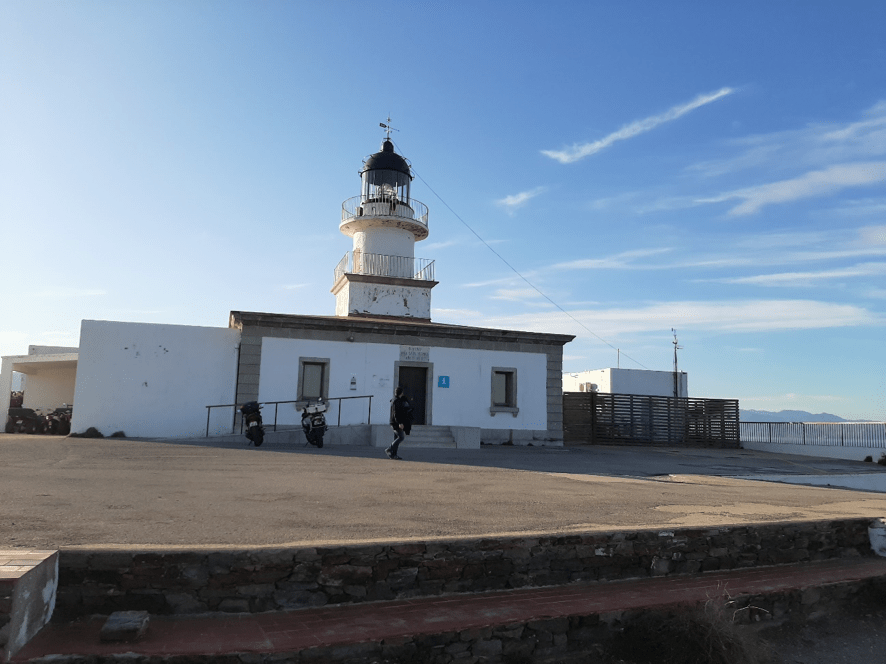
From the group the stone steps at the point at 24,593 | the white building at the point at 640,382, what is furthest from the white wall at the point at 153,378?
the white building at the point at 640,382

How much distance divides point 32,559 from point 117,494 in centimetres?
315

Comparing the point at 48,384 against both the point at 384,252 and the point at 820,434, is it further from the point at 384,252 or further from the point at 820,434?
the point at 820,434

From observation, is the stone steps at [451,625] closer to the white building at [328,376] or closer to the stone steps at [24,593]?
the stone steps at [24,593]

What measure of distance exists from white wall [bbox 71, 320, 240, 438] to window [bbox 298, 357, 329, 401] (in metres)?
1.82

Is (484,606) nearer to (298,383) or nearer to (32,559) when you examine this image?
(32,559)

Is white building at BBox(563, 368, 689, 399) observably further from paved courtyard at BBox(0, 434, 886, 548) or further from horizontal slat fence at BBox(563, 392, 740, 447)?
paved courtyard at BBox(0, 434, 886, 548)

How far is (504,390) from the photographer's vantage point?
21.0 metres

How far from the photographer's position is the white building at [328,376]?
17.1 m

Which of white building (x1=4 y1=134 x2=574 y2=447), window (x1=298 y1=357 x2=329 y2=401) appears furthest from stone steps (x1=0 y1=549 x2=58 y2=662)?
window (x1=298 y1=357 x2=329 y2=401)

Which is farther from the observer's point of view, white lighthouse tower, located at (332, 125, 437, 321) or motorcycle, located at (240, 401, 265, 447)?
white lighthouse tower, located at (332, 125, 437, 321)

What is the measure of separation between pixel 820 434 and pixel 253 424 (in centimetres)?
2019

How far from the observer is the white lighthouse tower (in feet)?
80.8

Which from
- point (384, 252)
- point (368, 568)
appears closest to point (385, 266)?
point (384, 252)

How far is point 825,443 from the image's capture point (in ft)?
77.8
